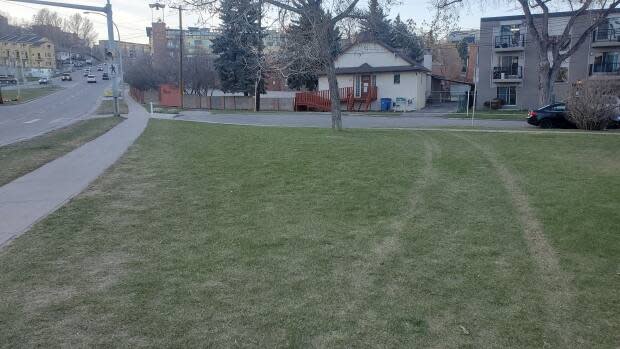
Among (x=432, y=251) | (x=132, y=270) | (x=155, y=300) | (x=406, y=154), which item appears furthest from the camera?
(x=406, y=154)

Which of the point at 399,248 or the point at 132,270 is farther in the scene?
the point at 399,248

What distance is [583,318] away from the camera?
12.9ft

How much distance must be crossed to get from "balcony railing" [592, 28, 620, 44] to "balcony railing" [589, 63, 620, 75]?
1895 millimetres

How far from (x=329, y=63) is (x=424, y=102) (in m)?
29.9

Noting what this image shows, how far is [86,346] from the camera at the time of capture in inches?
139

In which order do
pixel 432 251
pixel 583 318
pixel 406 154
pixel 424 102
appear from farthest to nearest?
pixel 424 102 < pixel 406 154 < pixel 432 251 < pixel 583 318

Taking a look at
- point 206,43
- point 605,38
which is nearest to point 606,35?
point 605,38

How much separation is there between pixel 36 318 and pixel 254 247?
230cm

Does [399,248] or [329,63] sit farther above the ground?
[329,63]

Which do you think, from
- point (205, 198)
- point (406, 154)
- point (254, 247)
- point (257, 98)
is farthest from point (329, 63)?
point (257, 98)

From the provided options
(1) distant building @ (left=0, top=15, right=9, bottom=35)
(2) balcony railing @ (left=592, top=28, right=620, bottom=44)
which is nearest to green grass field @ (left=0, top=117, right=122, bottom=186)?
(2) balcony railing @ (left=592, top=28, right=620, bottom=44)

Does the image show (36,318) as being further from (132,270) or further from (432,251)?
(432,251)

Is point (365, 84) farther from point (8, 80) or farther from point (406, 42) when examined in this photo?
point (8, 80)

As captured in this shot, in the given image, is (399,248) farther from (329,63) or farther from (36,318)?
(329,63)
